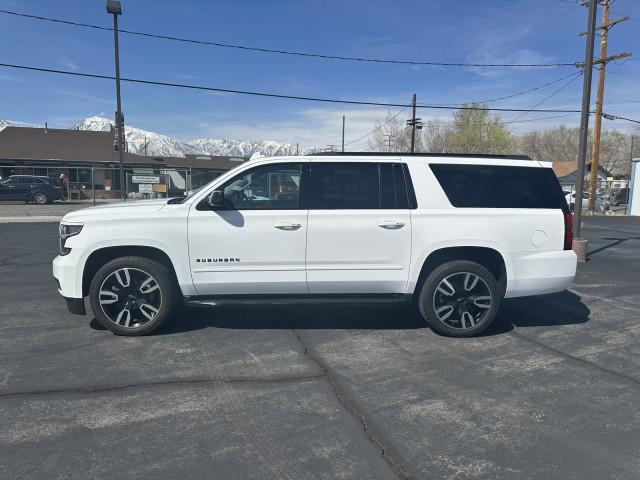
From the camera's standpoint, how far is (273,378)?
420cm

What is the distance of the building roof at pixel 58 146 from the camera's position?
37.3 m

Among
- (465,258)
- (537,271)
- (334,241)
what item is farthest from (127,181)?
(537,271)

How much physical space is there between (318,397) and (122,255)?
106 inches

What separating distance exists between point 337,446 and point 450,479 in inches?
28.4

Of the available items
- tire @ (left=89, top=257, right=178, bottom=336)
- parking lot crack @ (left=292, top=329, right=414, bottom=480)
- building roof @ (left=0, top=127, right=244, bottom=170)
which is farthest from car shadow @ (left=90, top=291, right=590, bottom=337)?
building roof @ (left=0, top=127, right=244, bottom=170)

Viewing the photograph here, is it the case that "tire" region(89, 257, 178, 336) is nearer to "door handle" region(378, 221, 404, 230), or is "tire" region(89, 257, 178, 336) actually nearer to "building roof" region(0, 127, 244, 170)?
"door handle" region(378, 221, 404, 230)

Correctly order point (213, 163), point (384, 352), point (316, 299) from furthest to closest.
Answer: point (213, 163)
point (316, 299)
point (384, 352)

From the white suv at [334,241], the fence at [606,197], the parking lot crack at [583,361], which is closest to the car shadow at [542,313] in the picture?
the parking lot crack at [583,361]

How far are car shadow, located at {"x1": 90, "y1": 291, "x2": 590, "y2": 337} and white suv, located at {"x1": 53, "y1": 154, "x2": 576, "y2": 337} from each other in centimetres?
35

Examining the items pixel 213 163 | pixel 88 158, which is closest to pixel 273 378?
pixel 88 158

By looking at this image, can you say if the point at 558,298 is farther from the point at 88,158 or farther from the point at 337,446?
the point at 88,158

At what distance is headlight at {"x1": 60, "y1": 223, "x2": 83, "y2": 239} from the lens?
5020mm

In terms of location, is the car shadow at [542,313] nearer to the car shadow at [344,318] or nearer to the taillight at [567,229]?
the car shadow at [344,318]

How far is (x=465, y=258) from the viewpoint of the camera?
5.38 metres
